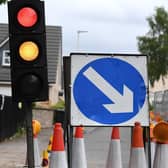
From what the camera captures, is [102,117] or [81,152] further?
[81,152]

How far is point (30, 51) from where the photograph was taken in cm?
765

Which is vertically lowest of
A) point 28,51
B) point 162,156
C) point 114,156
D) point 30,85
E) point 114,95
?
point 114,156

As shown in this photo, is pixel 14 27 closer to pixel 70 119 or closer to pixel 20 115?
pixel 70 119

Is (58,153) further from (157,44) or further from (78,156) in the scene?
(157,44)

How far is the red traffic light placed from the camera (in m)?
7.70

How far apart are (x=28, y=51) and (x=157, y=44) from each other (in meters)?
68.6

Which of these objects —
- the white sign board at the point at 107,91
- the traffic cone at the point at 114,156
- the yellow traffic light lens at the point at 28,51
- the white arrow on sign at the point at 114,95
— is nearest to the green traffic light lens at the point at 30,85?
the yellow traffic light lens at the point at 28,51

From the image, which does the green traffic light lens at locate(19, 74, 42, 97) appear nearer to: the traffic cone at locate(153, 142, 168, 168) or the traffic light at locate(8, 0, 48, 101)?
the traffic light at locate(8, 0, 48, 101)

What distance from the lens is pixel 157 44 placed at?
7556 centimetres

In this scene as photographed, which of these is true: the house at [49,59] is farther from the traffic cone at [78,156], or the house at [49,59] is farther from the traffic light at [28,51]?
the traffic light at [28,51]

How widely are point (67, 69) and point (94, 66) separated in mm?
334

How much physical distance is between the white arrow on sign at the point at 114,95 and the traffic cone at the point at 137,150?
10.0 inches

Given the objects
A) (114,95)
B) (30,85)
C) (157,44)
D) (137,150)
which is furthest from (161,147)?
(157,44)

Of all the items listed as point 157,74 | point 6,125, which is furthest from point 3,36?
point 6,125
